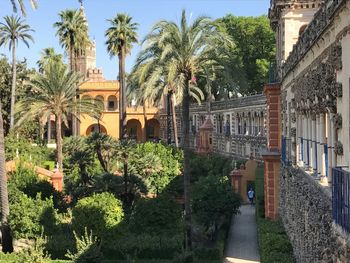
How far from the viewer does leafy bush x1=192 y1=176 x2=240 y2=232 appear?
80.4 feet

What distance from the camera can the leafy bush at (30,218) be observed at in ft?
70.5

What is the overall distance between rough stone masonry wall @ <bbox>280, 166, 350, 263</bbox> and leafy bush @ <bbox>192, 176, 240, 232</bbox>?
536cm

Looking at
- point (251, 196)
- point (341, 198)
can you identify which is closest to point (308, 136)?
point (341, 198)

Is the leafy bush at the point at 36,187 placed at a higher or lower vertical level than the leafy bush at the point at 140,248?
higher

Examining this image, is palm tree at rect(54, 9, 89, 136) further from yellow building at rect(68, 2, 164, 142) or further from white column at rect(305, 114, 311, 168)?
white column at rect(305, 114, 311, 168)

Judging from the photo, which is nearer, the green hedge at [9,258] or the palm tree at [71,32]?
the green hedge at [9,258]

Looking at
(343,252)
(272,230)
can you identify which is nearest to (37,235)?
(272,230)

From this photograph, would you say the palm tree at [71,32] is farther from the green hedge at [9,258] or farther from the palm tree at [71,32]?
the green hedge at [9,258]

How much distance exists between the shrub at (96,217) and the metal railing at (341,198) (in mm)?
13864

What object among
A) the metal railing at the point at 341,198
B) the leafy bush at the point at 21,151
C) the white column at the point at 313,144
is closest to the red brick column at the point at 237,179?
the leafy bush at the point at 21,151

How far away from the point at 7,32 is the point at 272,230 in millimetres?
41988

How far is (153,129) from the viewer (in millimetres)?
75500

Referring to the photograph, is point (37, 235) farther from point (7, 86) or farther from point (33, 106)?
point (7, 86)

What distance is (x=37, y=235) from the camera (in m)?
Answer: 22.2
